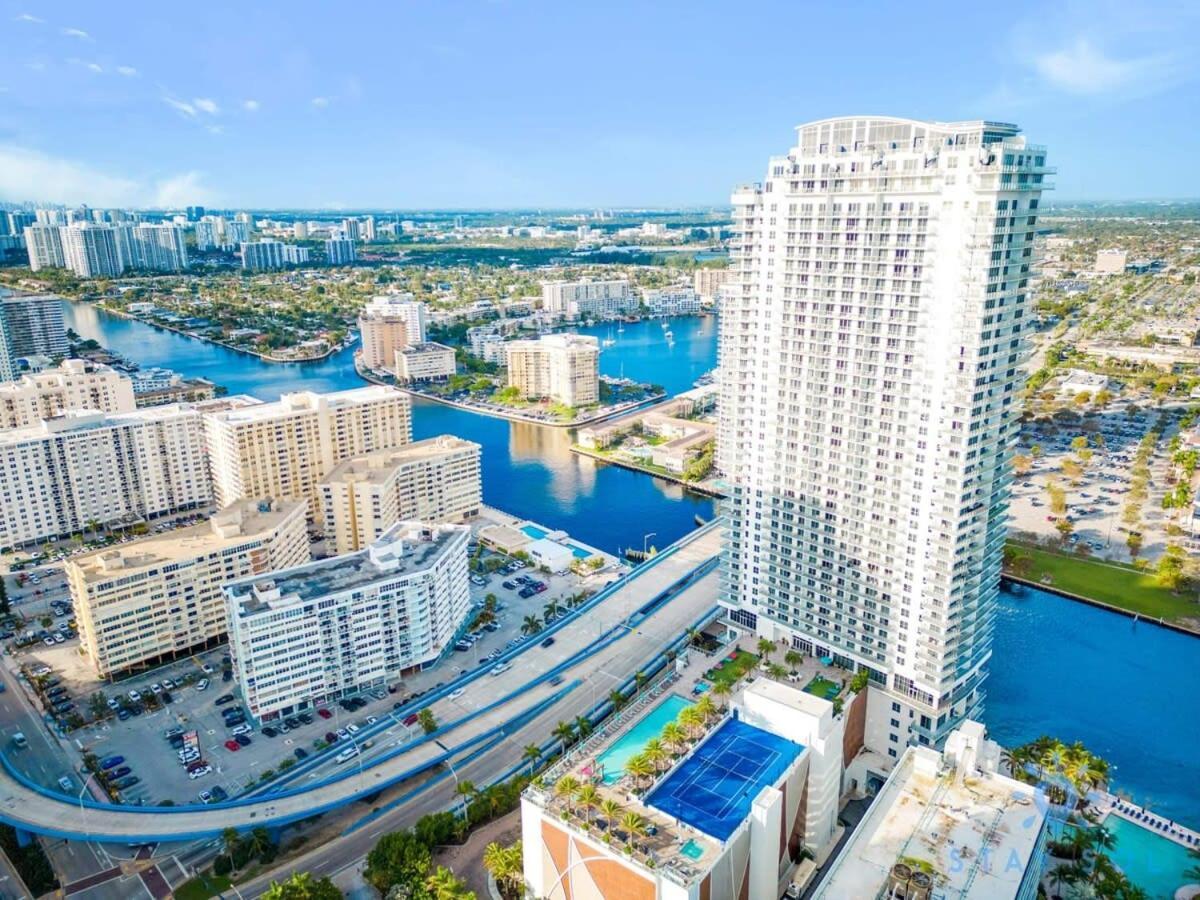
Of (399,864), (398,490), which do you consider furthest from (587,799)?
(398,490)

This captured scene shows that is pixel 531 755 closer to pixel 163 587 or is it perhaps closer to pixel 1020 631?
pixel 163 587

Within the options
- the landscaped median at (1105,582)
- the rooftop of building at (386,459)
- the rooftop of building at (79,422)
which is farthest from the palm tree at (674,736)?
the rooftop of building at (79,422)

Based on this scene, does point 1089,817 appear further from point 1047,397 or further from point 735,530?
point 1047,397

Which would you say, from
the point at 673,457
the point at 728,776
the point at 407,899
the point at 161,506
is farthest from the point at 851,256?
the point at 161,506

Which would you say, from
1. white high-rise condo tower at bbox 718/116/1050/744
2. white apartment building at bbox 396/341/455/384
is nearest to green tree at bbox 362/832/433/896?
white high-rise condo tower at bbox 718/116/1050/744

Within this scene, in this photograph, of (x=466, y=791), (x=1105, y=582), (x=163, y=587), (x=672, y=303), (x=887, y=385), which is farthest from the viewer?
(x=672, y=303)

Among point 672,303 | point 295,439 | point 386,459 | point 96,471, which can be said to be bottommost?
point 96,471

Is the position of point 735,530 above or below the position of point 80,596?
above
